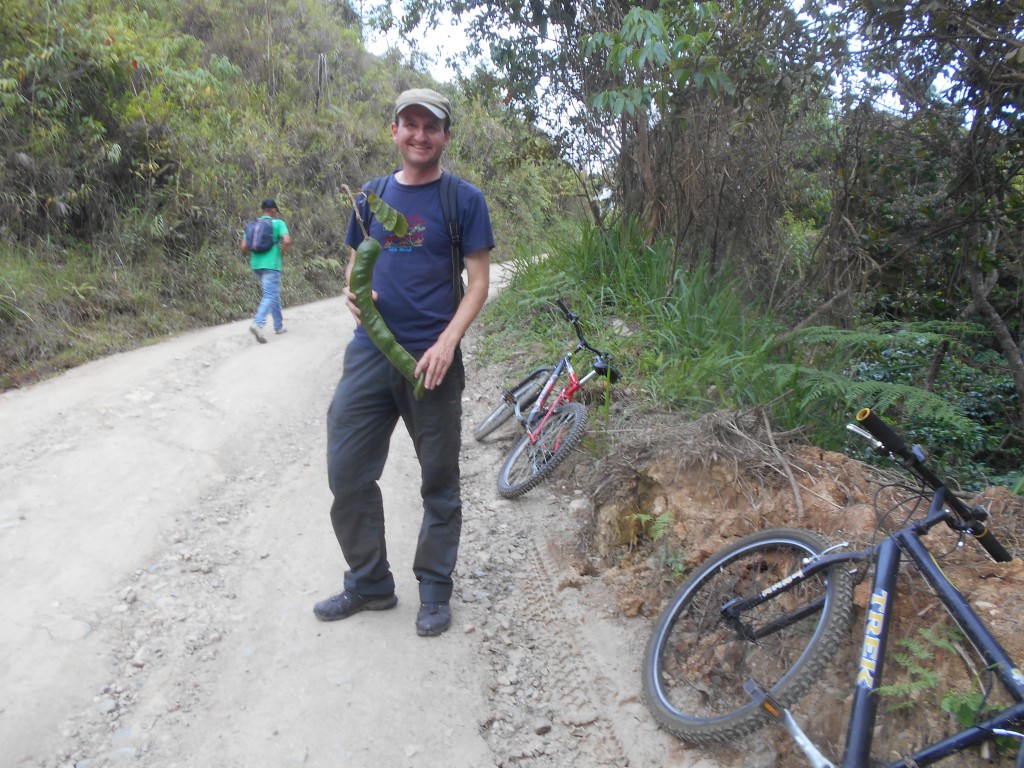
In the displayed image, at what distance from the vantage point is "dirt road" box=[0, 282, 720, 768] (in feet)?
9.29

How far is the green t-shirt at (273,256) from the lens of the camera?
9.45m

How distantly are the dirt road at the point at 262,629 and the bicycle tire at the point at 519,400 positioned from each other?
469 millimetres

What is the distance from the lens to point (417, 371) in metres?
3.14

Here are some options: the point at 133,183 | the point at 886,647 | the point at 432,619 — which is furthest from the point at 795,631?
the point at 133,183

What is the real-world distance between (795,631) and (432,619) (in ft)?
5.05

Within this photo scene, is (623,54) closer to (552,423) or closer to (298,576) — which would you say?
(552,423)

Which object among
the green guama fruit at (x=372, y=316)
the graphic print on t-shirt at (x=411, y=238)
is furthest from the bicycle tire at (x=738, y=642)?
the graphic print on t-shirt at (x=411, y=238)

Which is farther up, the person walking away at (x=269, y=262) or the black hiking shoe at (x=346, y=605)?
the person walking away at (x=269, y=262)

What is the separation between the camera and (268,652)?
3293mm

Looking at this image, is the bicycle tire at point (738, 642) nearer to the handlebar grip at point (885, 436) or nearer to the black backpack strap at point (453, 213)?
Answer: the handlebar grip at point (885, 436)

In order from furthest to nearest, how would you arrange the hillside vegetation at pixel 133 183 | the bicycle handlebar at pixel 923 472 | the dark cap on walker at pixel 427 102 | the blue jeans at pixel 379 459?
1. the hillside vegetation at pixel 133 183
2. the blue jeans at pixel 379 459
3. the dark cap on walker at pixel 427 102
4. the bicycle handlebar at pixel 923 472

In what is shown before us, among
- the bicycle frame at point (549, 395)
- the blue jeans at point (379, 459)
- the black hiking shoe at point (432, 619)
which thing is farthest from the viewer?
the bicycle frame at point (549, 395)

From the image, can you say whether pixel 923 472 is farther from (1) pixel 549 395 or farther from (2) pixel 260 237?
(2) pixel 260 237

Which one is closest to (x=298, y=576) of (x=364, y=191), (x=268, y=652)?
(x=268, y=652)
